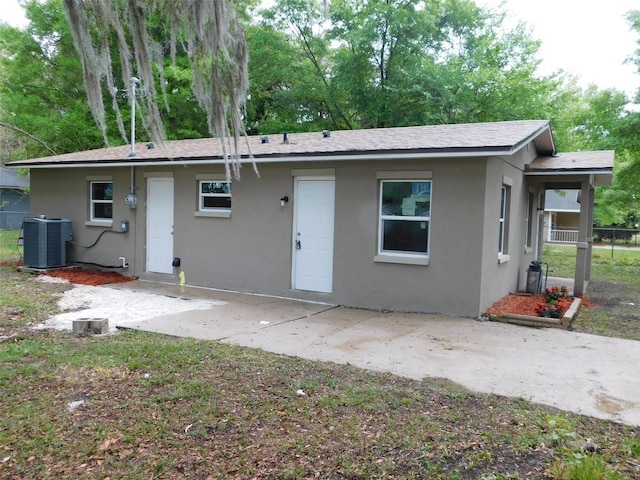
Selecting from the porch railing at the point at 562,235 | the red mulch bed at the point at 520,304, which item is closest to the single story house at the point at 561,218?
the porch railing at the point at 562,235

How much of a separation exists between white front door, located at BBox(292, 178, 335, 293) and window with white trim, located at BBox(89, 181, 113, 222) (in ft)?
17.9

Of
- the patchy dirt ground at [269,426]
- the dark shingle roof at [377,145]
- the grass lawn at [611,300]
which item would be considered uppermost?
the dark shingle roof at [377,145]

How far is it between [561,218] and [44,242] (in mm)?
38013

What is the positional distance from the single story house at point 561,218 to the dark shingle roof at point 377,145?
2680 cm

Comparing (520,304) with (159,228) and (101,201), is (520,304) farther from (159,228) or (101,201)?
(101,201)

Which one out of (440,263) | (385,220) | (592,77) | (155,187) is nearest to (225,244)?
(155,187)

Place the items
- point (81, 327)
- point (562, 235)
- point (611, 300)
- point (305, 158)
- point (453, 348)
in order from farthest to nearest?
1. point (562, 235)
2. point (611, 300)
3. point (305, 158)
4. point (81, 327)
5. point (453, 348)

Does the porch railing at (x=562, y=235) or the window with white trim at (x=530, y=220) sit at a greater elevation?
the window with white trim at (x=530, y=220)

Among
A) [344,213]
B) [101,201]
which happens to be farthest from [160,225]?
[344,213]

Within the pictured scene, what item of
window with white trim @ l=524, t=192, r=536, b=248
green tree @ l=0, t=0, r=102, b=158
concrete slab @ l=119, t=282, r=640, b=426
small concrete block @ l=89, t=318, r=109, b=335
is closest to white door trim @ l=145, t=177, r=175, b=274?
concrete slab @ l=119, t=282, r=640, b=426

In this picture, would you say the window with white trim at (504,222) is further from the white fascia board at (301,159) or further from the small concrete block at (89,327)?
the small concrete block at (89,327)

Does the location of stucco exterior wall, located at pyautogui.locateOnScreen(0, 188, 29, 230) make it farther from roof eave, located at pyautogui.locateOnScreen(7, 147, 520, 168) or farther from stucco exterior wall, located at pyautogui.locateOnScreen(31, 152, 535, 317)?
roof eave, located at pyautogui.locateOnScreen(7, 147, 520, 168)

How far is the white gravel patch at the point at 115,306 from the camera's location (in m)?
7.16

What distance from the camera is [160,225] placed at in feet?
36.4
